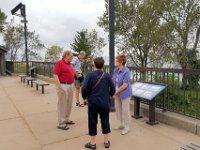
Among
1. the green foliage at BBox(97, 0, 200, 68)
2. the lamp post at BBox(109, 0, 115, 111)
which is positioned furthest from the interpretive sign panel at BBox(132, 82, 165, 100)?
the green foliage at BBox(97, 0, 200, 68)

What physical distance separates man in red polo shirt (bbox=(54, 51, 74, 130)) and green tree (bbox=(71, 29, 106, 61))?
160ft

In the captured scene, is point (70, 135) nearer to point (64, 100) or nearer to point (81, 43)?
point (64, 100)

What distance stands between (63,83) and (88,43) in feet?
171

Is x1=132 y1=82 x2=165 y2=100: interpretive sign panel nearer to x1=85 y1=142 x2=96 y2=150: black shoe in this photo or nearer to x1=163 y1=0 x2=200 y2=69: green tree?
x1=85 y1=142 x2=96 y2=150: black shoe

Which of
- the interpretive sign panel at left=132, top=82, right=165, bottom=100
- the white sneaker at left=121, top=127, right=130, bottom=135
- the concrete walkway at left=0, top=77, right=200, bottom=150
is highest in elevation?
the interpretive sign panel at left=132, top=82, right=165, bottom=100

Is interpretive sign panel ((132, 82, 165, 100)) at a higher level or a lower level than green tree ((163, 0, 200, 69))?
lower

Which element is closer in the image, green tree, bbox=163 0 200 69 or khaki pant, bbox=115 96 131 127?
khaki pant, bbox=115 96 131 127

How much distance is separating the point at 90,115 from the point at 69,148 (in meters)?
0.72

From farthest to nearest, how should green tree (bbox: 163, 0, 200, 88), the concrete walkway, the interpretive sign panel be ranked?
green tree (bbox: 163, 0, 200, 88), the interpretive sign panel, the concrete walkway

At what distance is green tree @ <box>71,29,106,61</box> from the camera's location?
5488 centimetres

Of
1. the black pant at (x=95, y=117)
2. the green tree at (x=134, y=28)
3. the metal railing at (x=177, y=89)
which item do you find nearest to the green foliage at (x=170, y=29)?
the green tree at (x=134, y=28)

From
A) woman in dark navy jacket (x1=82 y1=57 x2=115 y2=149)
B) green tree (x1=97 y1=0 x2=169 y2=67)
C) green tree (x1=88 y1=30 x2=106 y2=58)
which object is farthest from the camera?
green tree (x1=88 y1=30 x2=106 y2=58)

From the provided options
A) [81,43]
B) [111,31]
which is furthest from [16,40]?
[111,31]

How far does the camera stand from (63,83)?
528 cm
